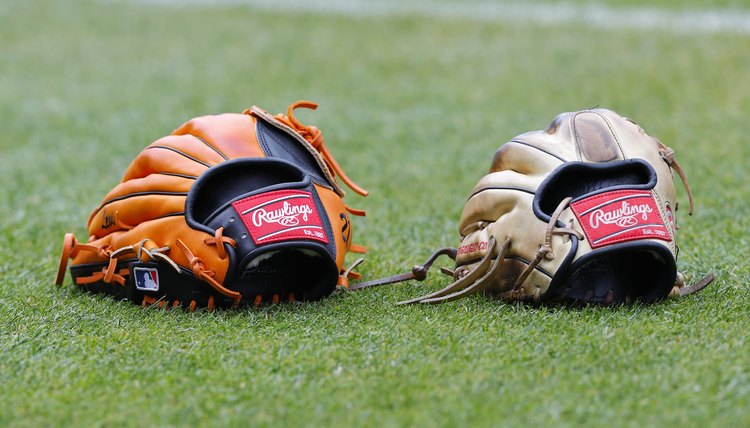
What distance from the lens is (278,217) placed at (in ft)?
10.3

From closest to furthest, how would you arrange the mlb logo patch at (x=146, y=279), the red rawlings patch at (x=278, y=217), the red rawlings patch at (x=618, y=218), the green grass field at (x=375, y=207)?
1. the green grass field at (x=375, y=207)
2. the red rawlings patch at (x=618, y=218)
3. the red rawlings patch at (x=278, y=217)
4. the mlb logo patch at (x=146, y=279)

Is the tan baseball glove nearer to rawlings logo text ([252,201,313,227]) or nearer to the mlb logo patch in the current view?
rawlings logo text ([252,201,313,227])

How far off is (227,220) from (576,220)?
1143 millimetres

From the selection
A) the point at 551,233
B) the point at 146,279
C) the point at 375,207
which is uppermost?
the point at 551,233

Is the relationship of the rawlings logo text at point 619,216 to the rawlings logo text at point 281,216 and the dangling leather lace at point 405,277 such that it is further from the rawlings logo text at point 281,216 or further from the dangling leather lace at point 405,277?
the rawlings logo text at point 281,216

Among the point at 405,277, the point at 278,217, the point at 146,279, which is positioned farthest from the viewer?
the point at 405,277

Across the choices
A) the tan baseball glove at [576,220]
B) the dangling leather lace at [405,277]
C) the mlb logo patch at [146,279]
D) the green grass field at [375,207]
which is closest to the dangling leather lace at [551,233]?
the tan baseball glove at [576,220]

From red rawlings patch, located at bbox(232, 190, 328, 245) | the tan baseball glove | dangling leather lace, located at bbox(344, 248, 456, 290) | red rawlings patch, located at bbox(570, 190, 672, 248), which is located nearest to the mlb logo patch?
red rawlings patch, located at bbox(232, 190, 328, 245)

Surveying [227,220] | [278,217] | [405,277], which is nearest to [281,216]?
[278,217]

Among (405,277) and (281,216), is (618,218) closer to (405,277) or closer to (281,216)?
(405,277)

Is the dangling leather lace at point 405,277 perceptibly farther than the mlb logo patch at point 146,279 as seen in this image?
Yes

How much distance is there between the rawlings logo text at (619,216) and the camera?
302 centimetres

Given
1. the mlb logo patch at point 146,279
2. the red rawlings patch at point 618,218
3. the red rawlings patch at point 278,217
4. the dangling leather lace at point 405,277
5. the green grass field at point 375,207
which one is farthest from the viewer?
the dangling leather lace at point 405,277

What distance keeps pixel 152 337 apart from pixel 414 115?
191 inches
